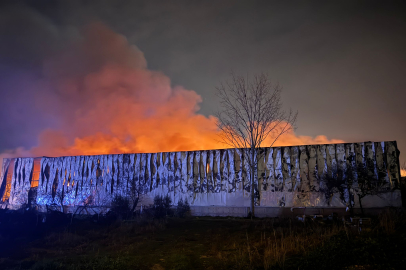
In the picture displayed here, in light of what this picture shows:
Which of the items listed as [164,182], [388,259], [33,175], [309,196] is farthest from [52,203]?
[388,259]

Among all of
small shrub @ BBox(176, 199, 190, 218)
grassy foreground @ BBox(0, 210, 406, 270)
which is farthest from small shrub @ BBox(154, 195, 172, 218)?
grassy foreground @ BBox(0, 210, 406, 270)

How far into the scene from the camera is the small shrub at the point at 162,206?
18219 mm

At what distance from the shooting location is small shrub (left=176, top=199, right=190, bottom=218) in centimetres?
1886

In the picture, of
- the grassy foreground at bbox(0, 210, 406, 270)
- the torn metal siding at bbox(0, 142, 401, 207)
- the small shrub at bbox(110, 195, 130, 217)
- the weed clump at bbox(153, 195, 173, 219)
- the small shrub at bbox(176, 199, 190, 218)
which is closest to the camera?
the grassy foreground at bbox(0, 210, 406, 270)

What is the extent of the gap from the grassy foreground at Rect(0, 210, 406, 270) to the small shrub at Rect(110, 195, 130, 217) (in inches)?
92.3

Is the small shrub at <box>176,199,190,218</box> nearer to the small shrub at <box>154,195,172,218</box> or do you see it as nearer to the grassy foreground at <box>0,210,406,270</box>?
the small shrub at <box>154,195,172,218</box>

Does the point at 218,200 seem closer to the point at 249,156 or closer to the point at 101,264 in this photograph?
the point at 249,156

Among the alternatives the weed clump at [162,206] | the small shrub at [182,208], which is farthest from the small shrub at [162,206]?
the small shrub at [182,208]

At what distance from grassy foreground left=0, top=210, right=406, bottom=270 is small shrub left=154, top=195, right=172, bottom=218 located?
238 cm

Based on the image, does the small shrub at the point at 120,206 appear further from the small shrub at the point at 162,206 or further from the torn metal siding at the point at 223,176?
the small shrub at the point at 162,206

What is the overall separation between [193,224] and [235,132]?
601 cm

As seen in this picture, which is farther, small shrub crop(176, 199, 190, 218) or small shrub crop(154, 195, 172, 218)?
small shrub crop(176, 199, 190, 218)

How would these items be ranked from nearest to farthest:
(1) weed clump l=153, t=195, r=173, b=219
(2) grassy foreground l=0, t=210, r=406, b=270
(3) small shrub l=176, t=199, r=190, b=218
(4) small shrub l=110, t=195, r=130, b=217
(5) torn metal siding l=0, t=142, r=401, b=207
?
(2) grassy foreground l=0, t=210, r=406, b=270 → (5) torn metal siding l=0, t=142, r=401, b=207 → (1) weed clump l=153, t=195, r=173, b=219 → (4) small shrub l=110, t=195, r=130, b=217 → (3) small shrub l=176, t=199, r=190, b=218

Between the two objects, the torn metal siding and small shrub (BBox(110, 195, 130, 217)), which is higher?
the torn metal siding
